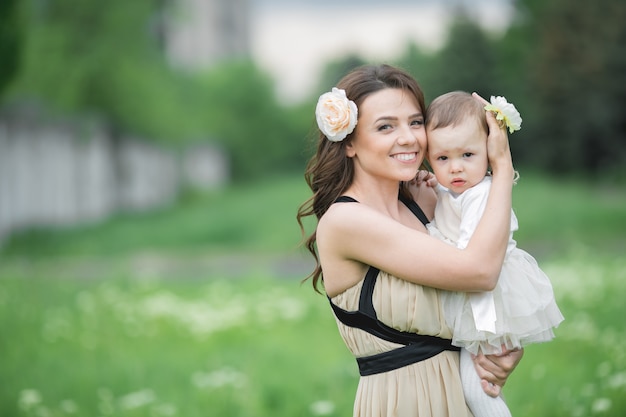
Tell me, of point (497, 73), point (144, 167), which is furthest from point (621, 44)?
point (144, 167)

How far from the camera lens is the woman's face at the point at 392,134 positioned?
2.70 m

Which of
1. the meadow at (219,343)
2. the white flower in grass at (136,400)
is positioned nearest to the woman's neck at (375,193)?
the meadow at (219,343)

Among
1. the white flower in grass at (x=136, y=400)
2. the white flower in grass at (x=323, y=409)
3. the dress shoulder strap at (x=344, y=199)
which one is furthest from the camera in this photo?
the white flower in grass at (x=136, y=400)

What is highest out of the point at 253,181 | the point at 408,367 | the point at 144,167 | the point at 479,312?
the point at 479,312

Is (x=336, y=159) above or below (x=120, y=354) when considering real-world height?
above

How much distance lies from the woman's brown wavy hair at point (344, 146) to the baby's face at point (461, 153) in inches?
8.0

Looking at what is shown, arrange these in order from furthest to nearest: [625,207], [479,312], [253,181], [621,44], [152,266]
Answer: [253,181], [621,44], [625,207], [152,266], [479,312]

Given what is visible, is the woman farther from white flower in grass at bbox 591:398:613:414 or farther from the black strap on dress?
white flower in grass at bbox 591:398:613:414

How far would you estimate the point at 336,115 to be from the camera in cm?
270

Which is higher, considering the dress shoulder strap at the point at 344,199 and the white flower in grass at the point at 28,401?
A: the dress shoulder strap at the point at 344,199

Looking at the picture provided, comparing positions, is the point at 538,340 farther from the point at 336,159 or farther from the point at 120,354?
the point at 120,354

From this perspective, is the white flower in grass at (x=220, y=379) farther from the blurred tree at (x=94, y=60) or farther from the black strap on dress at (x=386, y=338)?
the blurred tree at (x=94, y=60)

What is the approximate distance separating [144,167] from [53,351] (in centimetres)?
2171

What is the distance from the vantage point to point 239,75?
4662 cm
